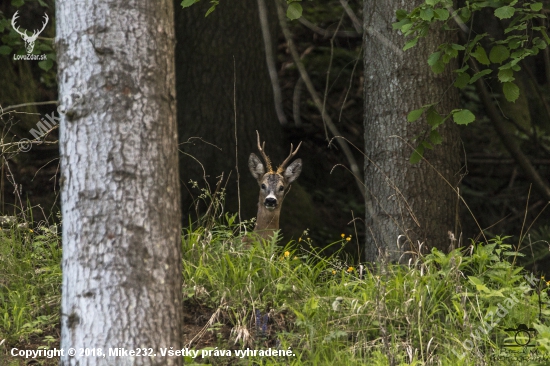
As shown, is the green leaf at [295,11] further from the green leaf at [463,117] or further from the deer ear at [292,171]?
the deer ear at [292,171]

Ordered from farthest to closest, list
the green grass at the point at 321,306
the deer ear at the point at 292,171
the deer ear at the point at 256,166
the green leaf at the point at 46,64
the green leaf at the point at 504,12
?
the deer ear at the point at 292,171 < the deer ear at the point at 256,166 < the green leaf at the point at 46,64 < the green leaf at the point at 504,12 < the green grass at the point at 321,306

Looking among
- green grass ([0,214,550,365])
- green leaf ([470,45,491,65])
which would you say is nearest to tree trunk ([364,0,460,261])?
green grass ([0,214,550,365])

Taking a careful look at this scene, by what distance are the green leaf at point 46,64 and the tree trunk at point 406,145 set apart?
3.14m

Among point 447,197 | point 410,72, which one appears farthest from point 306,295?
point 410,72

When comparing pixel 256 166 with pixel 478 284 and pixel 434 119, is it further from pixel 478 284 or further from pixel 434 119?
pixel 478 284

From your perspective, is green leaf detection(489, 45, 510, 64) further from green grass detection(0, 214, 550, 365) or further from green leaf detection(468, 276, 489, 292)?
green leaf detection(468, 276, 489, 292)

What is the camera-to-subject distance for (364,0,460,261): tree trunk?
5570 millimetres

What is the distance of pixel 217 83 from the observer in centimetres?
823

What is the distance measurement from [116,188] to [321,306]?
5.86ft

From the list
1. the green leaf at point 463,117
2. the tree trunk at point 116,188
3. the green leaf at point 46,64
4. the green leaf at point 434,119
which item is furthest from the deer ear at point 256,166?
the tree trunk at point 116,188

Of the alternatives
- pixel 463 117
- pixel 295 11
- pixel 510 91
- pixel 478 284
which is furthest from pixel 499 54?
pixel 478 284

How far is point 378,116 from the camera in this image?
5.73 metres

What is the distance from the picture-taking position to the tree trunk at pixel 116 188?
3.04 m

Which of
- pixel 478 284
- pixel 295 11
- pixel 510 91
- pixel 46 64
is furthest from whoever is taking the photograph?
pixel 46 64
